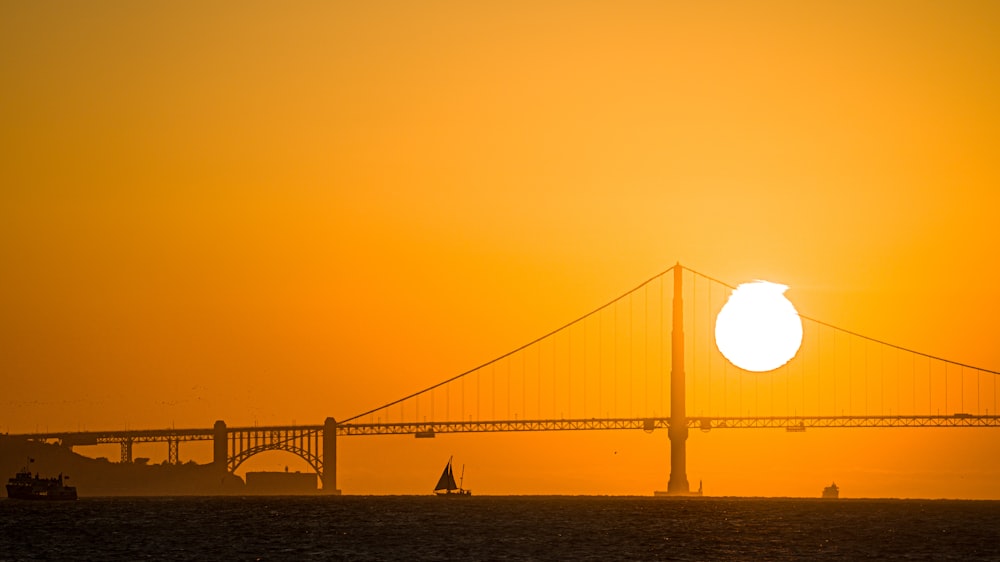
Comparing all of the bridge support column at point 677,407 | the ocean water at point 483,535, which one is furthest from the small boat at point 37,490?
the bridge support column at point 677,407

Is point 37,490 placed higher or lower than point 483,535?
lower

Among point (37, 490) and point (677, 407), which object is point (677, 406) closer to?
point (677, 407)

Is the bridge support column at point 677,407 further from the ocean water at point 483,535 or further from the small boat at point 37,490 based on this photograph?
the small boat at point 37,490

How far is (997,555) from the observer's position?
9994 cm

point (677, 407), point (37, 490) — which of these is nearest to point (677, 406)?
point (677, 407)

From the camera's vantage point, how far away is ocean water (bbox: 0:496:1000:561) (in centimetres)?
9638

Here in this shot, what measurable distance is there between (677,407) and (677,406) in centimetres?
11

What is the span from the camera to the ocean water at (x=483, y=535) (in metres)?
96.4

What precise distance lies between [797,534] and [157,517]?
56711 mm

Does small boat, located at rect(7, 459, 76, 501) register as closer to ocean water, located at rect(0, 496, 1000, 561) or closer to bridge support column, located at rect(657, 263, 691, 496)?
ocean water, located at rect(0, 496, 1000, 561)

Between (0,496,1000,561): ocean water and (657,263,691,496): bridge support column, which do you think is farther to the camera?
(657,263,691,496): bridge support column

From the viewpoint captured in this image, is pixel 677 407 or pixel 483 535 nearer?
pixel 483 535

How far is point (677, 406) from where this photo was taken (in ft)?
623

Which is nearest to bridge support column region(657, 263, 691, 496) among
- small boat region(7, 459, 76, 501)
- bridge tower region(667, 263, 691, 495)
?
bridge tower region(667, 263, 691, 495)
